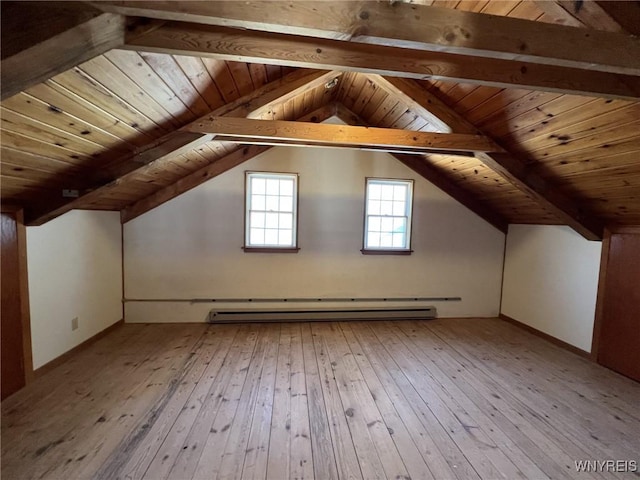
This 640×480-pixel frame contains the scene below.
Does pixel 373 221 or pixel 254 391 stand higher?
pixel 373 221

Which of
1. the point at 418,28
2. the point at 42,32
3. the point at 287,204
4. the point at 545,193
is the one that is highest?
the point at 418,28

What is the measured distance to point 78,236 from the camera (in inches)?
113

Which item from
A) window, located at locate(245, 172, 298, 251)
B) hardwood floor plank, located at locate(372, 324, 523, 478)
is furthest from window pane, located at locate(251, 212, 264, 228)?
hardwood floor plank, located at locate(372, 324, 523, 478)

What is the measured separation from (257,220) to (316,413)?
8.48 ft

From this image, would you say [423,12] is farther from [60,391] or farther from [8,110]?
[60,391]

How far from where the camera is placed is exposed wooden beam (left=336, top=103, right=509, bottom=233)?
3988 millimetres

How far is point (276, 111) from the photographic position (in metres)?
2.97

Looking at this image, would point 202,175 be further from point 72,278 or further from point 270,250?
point 72,278

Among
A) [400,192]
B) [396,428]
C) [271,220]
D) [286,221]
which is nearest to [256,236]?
[271,220]

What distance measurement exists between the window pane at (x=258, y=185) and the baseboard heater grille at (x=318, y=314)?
1675 mm

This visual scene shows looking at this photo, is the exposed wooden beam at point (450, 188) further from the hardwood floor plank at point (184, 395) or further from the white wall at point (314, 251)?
→ the hardwood floor plank at point (184, 395)

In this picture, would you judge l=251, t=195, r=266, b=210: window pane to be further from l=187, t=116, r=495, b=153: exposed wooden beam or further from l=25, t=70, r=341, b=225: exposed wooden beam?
l=25, t=70, r=341, b=225: exposed wooden beam

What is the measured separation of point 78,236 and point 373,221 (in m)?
3.54

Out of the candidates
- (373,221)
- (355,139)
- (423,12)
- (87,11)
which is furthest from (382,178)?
(87,11)
